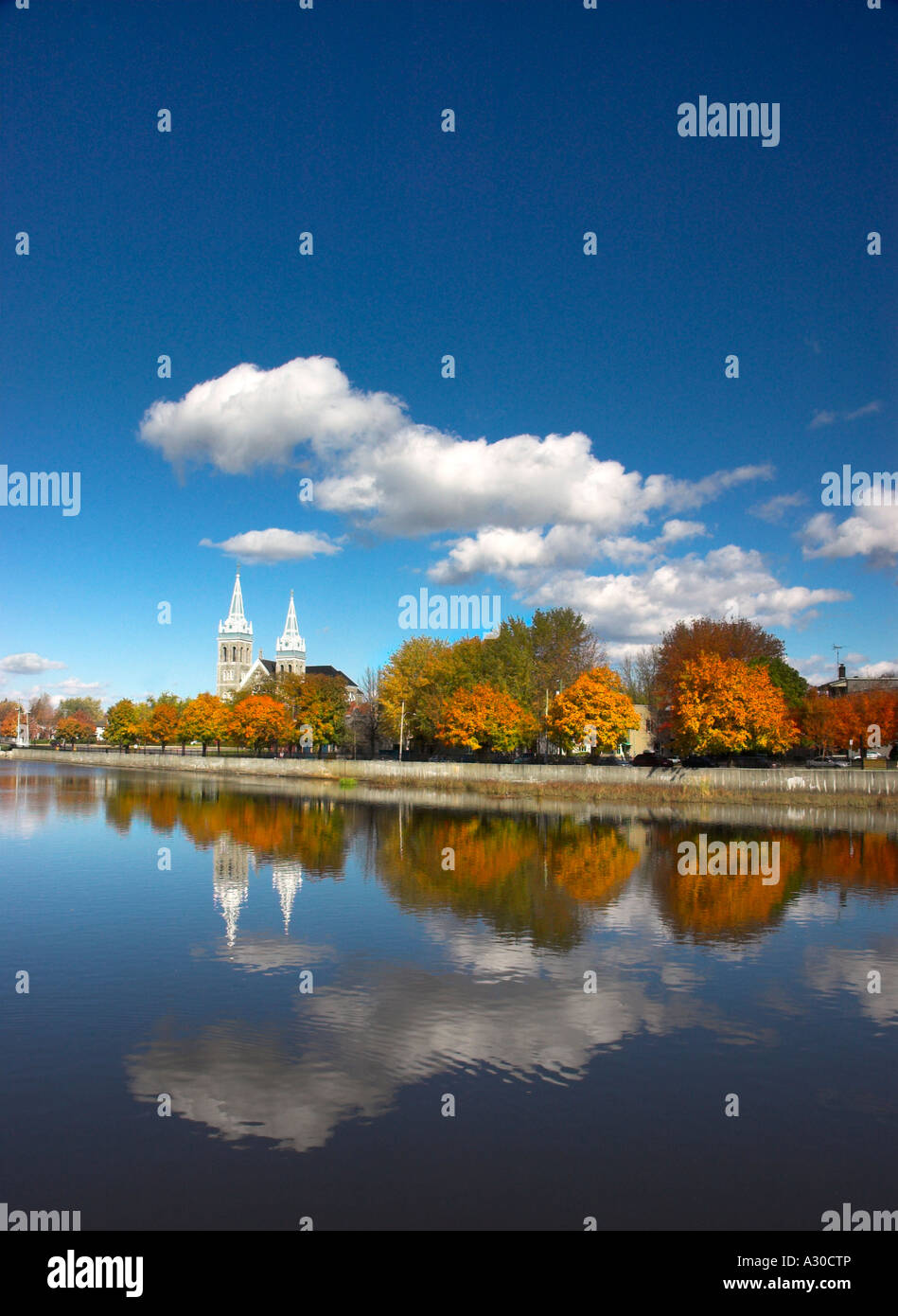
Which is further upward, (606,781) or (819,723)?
(819,723)

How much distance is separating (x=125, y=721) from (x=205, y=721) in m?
32.9

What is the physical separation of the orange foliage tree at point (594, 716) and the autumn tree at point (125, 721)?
90.0 meters

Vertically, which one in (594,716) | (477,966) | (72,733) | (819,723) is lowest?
(477,966)

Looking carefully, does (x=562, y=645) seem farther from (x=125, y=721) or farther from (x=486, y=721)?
(x=125, y=721)

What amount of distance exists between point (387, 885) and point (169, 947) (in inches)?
441

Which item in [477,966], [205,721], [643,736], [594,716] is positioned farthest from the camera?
[205,721]

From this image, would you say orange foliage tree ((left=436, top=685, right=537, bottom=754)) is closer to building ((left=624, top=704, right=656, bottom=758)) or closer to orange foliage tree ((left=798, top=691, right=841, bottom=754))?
building ((left=624, top=704, right=656, bottom=758))

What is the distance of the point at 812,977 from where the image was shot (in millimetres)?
21031

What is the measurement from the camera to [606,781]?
70.8m

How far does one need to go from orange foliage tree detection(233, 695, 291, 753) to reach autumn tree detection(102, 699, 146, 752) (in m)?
41.8

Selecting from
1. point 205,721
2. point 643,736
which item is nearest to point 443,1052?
point 643,736

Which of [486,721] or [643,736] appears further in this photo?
[643,736]

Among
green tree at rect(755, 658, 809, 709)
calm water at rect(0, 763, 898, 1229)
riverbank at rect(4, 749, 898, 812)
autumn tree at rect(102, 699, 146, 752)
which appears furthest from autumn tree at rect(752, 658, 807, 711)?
autumn tree at rect(102, 699, 146, 752)

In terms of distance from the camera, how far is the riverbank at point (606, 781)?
61.7 meters
